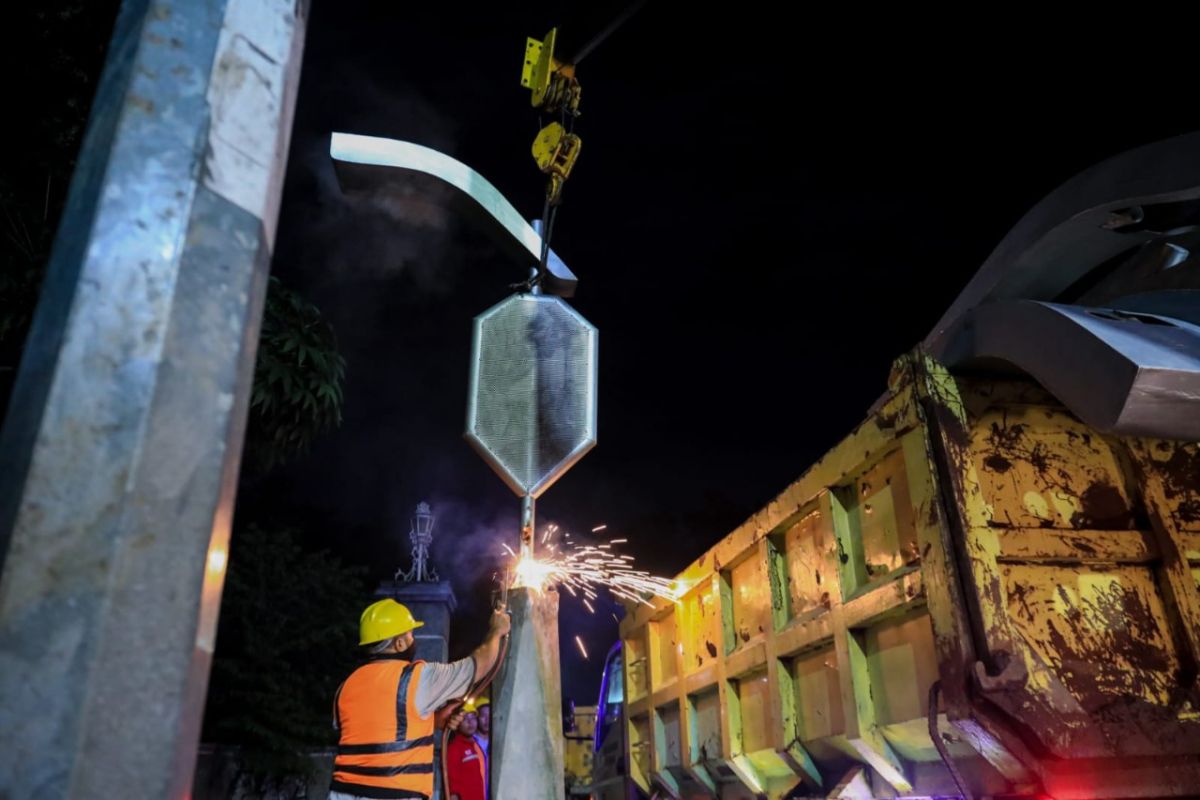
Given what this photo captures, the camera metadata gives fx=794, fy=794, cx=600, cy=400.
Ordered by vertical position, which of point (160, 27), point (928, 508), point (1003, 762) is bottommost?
point (1003, 762)

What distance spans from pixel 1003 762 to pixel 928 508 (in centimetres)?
85

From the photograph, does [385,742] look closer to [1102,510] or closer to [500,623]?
[500,623]

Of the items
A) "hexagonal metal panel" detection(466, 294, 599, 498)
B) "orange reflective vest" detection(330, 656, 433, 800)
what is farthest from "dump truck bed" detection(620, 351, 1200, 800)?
"orange reflective vest" detection(330, 656, 433, 800)

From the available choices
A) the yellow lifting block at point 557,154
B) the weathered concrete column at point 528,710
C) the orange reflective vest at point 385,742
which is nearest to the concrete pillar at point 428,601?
the orange reflective vest at point 385,742

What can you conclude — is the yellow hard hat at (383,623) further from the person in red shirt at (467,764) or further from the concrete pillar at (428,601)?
the concrete pillar at (428,601)

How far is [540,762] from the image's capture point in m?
2.46

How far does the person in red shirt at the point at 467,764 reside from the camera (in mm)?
6730

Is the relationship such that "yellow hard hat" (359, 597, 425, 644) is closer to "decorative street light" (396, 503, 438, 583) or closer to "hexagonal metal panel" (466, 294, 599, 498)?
"hexagonal metal panel" (466, 294, 599, 498)

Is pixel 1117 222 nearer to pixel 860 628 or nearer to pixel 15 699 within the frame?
pixel 860 628

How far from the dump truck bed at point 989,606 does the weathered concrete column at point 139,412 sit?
2346 millimetres

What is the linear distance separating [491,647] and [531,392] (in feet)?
3.13

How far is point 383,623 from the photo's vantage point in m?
3.46

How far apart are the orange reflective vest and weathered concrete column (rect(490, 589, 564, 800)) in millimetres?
656

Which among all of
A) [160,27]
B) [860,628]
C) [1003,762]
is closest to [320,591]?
[860,628]
